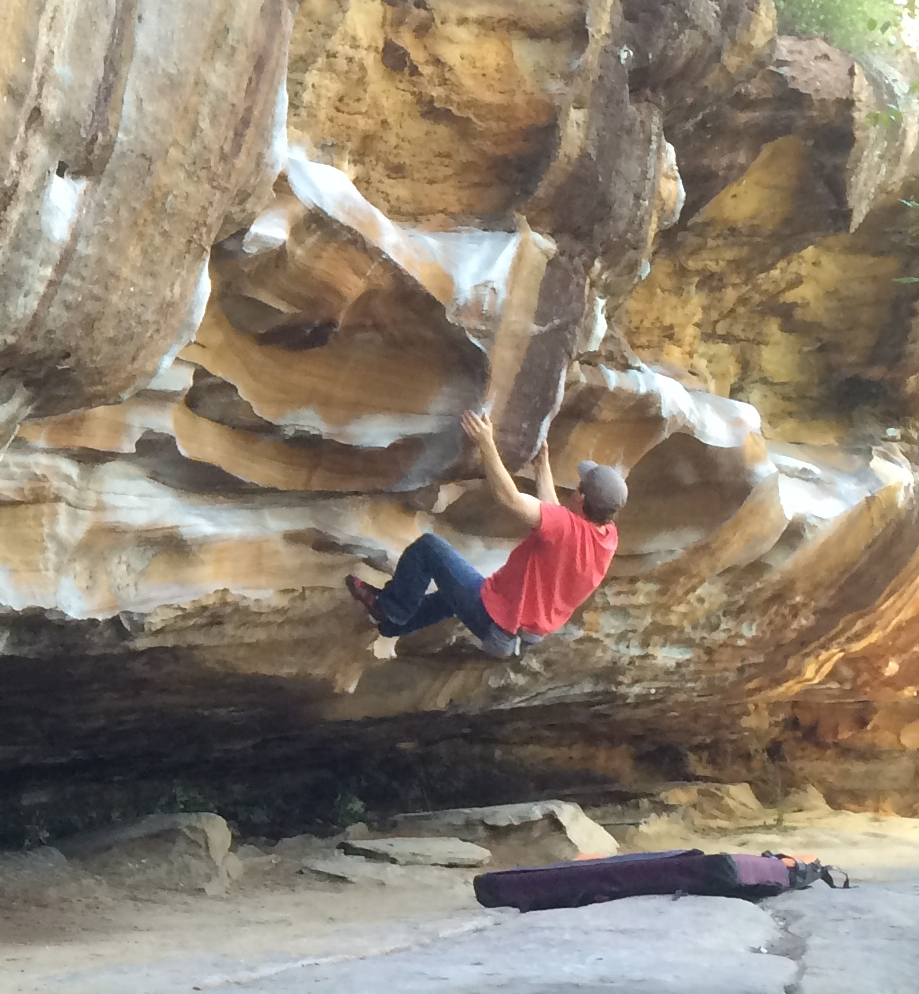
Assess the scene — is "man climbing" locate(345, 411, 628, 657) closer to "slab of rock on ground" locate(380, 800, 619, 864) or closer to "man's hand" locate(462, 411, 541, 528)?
"man's hand" locate(462, 411, 541, 528)

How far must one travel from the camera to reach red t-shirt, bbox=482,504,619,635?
141 inches

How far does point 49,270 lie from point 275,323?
1265mm

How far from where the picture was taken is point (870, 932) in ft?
9.36

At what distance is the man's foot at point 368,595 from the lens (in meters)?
4.05

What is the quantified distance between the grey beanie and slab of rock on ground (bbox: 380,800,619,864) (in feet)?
10.5

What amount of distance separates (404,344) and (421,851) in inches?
138

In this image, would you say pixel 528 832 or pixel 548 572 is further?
pixel 528 832

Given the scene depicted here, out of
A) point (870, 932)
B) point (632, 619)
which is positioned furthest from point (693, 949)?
point (632, 619)

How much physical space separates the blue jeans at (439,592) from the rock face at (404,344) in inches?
12.7

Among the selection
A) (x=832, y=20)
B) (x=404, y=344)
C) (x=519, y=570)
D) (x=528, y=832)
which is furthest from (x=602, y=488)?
(x=528, y=832)

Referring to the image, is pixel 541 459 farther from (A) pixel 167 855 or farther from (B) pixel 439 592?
(A) pixel 167 855

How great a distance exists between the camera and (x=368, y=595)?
407cm

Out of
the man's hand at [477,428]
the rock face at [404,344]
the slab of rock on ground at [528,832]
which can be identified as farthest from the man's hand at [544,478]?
the slab of rock on ground at [528,832]

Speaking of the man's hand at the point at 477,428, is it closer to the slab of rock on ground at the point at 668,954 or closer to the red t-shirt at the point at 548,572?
the red t-shirt at the point at 548,572
